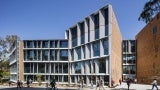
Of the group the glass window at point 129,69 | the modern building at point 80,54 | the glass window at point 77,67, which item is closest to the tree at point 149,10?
the modern building at point 80,54

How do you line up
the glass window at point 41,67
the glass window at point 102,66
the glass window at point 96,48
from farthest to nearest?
the glass window at point 41,67
the glass window at point 96,48
the glass window at point 102,66

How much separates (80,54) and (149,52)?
1395 centimetres

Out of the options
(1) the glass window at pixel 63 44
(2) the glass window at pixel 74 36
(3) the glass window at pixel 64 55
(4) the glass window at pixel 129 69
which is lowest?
(4) the glass window at pixel 129 69

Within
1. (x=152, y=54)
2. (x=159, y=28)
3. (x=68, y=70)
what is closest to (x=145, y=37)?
(x=152, y=54)

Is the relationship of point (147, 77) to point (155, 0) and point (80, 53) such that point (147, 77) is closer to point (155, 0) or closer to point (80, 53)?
point (80, 53)

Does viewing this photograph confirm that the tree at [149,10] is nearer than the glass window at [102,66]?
Yes

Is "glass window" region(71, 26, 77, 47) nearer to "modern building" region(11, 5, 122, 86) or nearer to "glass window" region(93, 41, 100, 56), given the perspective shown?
"modern building" region(11, 5, 122, 86)

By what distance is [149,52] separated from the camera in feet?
222

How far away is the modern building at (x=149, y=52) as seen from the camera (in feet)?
198

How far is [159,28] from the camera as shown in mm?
58531

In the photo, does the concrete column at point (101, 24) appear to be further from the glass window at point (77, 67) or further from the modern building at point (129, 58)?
the modern building at point (129, 58)

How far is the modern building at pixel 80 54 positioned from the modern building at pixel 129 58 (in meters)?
20.1

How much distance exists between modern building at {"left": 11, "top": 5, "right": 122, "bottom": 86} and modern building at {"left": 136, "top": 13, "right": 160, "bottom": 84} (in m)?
6.11

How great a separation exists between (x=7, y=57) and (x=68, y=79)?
119ft
